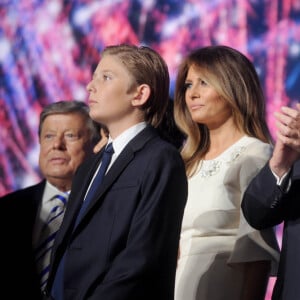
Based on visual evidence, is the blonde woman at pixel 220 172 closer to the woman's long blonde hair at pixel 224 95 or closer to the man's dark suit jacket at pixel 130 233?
the woman's long blonde hair at pixel 224 95

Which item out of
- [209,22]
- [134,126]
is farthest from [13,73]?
[134,126]

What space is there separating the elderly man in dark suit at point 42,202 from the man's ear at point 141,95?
733 mm

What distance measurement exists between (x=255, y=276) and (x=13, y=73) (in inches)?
77.2

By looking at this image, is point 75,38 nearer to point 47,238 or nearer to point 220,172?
point 47,238

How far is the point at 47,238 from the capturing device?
2.78m

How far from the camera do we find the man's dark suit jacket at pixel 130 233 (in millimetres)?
1974

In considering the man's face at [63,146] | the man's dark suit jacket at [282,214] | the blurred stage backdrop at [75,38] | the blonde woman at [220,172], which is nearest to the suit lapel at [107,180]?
the man's dark suit jacket at [282,214]

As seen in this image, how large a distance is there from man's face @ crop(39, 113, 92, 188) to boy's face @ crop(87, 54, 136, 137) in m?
0.77

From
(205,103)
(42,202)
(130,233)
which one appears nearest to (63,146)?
(42,202)

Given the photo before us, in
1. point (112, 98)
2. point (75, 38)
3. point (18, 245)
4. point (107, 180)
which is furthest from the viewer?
point (75, 38)

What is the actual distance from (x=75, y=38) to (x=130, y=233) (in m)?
2.08

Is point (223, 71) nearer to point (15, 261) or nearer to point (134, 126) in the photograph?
point (134, 126)

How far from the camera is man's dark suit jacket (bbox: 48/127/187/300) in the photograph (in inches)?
77.7

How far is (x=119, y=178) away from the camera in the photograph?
2123 millimetres
